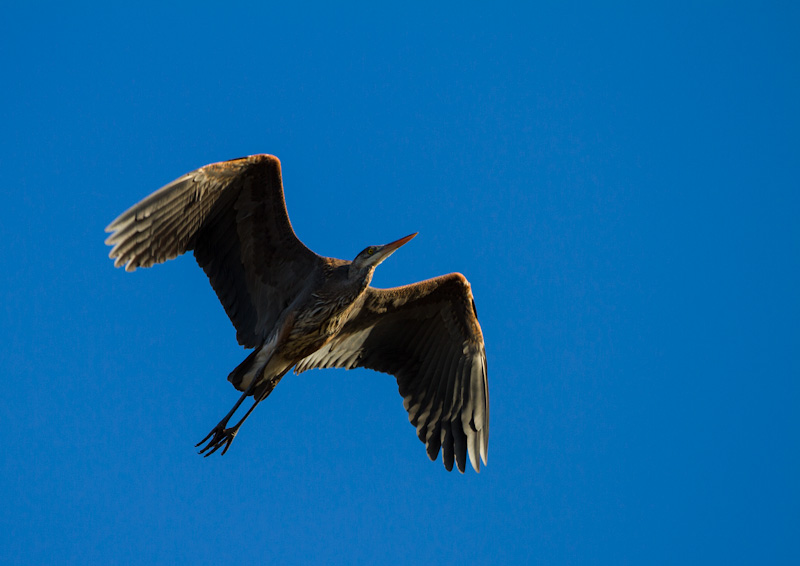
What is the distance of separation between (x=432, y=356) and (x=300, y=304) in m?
2.04

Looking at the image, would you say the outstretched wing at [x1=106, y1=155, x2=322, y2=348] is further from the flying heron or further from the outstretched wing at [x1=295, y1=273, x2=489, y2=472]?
the outstretched wing at [x1=295, y1=273, x2=489, y2=472]

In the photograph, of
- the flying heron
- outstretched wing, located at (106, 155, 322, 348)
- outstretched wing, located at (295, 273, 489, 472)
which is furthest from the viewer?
outstretched wing, located at (295, 273, 489, 472)

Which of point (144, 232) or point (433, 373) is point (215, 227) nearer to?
point (144, 232)

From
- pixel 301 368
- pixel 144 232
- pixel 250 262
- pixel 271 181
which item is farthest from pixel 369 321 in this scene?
pixel 144 232

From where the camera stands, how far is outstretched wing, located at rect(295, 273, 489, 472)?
1027cm

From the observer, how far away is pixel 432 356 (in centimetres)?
1070

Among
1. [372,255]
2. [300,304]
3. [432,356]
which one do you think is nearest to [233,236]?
[300,304]

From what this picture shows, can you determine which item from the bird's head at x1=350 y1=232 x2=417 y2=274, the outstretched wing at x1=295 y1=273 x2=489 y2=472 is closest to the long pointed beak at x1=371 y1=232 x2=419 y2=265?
the bird's head at x1=350 y1=232 x2=417 y2=274

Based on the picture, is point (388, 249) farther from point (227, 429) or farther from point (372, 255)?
point (227, 429)

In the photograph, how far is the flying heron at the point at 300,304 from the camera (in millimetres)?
8953

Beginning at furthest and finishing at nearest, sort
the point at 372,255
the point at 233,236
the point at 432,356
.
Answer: the point at 432,356
the point at 233,236
the point at 372,255

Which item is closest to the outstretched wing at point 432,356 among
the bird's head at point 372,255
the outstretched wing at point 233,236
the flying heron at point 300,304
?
the flying heron at point 300,304

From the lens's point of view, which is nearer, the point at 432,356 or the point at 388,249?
the point at 388,249

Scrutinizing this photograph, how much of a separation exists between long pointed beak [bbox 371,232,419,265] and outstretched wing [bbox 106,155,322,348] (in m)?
0.72
